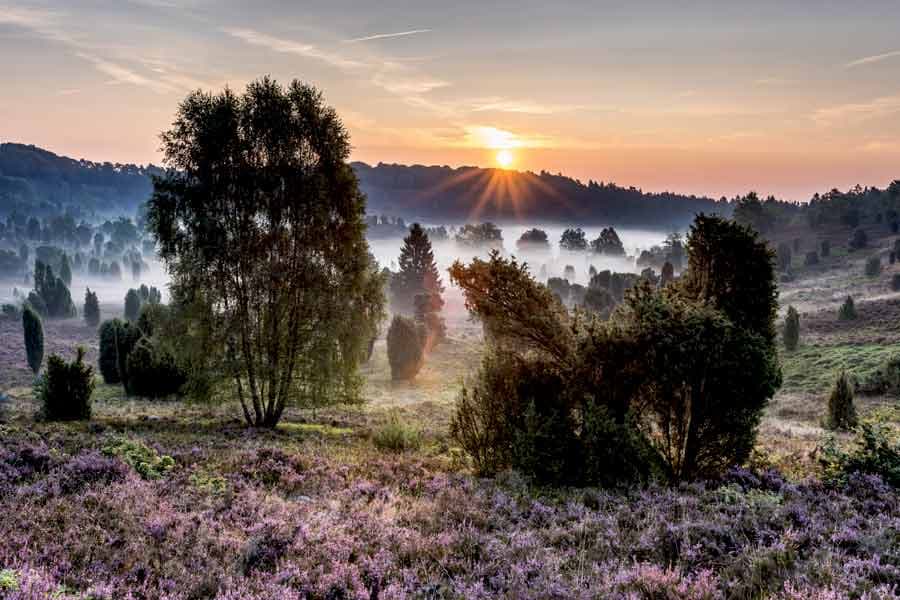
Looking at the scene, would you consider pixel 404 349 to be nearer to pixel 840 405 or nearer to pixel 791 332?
pixel 840 405

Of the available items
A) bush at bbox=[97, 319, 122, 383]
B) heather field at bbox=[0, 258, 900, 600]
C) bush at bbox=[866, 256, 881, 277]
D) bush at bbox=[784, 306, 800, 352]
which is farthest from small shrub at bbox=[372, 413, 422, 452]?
bush at bbox=[866, 256, 881, 277]

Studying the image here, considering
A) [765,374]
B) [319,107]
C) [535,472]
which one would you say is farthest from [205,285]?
[765,374]

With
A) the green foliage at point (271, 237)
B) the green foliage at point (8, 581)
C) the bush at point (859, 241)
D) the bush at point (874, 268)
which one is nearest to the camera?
the green foliage at point (8, 581)

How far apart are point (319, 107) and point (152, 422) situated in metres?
14.3

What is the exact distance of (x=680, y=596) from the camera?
4969 millimetres

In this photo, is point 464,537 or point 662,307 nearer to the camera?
point 464,537

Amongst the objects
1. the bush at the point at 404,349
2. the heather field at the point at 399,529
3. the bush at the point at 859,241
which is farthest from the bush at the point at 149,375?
the bush at the point at 859,241

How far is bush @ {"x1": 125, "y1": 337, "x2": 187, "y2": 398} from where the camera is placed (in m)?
30.7

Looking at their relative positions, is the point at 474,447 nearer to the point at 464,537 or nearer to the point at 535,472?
the point at 535,472

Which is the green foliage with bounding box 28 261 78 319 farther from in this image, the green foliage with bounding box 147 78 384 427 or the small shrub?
the small shrub

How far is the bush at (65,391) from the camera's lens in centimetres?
1891

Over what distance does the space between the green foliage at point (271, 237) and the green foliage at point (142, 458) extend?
9.56m

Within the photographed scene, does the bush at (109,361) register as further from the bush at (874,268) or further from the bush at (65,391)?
the bush at (874,268)

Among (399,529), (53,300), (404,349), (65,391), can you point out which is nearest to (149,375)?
(65,391)
